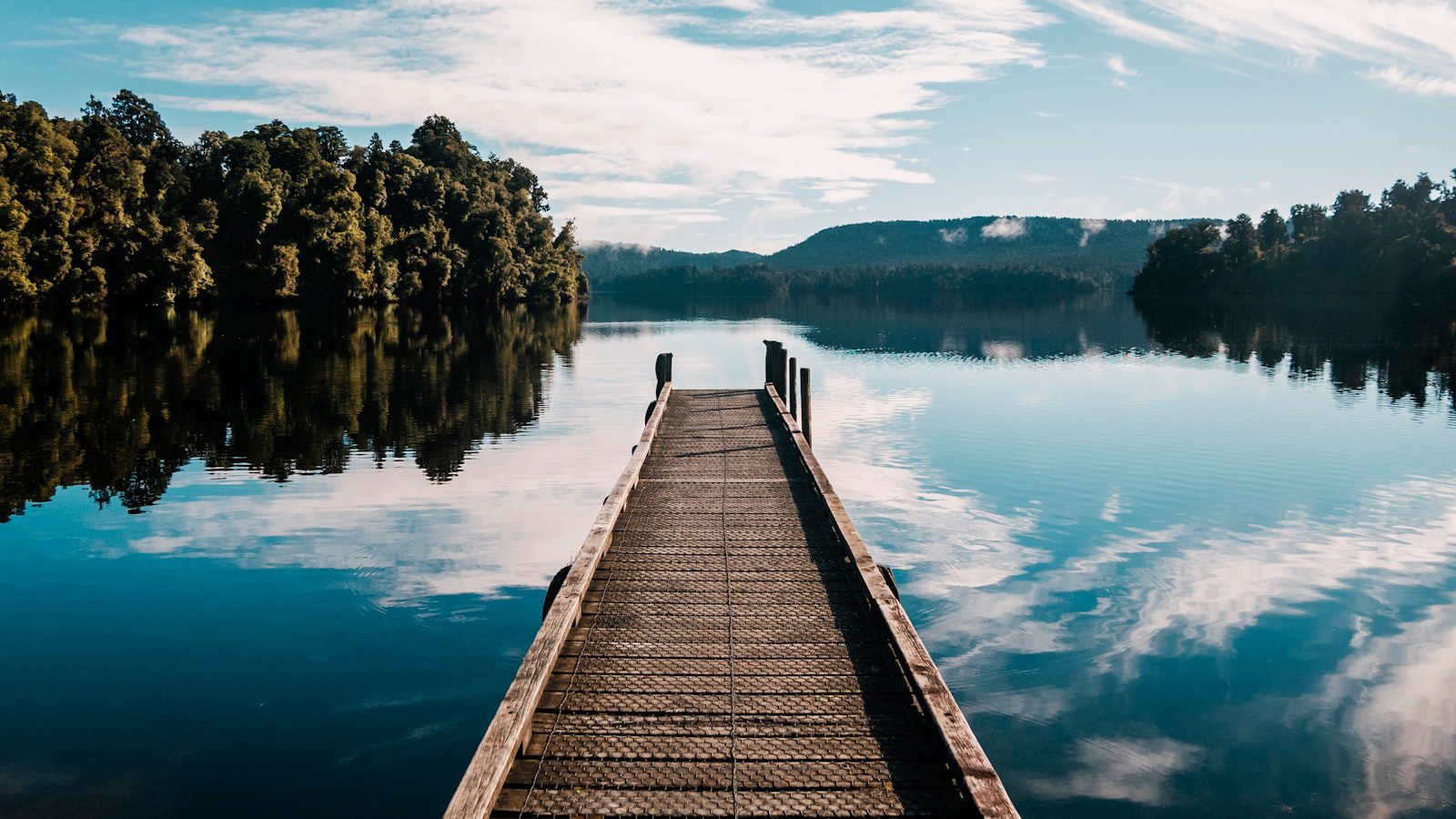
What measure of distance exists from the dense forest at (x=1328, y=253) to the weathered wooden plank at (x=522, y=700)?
9633 centimetres

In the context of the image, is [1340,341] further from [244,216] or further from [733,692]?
[244,216]

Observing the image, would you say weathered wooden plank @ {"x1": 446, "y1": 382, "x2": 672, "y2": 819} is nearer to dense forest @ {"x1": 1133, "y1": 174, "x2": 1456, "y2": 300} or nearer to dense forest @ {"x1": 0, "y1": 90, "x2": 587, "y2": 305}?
dense forest @ {"x1": 0, "y1": 90, "x2": 587, "y2": 305}

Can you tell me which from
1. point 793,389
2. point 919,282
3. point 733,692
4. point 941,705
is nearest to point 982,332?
point 793,389

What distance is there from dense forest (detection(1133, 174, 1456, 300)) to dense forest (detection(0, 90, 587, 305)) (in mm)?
81070

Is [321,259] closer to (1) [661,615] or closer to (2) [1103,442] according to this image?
(2) [1103,442]

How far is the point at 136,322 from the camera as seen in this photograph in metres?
54.7

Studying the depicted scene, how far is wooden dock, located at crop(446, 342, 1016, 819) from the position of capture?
586 centimetres

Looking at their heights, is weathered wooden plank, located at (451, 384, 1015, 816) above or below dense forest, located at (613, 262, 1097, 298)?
below

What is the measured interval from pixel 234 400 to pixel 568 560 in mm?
16928

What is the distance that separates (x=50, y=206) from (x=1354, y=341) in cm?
7070

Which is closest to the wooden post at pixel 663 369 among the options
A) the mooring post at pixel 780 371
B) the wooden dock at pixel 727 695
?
the mooring post at pixel 780 371

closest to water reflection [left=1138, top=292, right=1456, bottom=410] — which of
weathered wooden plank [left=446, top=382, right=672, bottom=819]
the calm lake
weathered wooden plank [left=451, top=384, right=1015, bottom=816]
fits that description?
the calm lake

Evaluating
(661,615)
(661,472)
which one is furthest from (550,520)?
(661,615)

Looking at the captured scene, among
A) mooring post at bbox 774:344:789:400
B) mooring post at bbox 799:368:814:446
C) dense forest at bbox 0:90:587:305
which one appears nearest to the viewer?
mooring post at bbox 799:368:814:446
